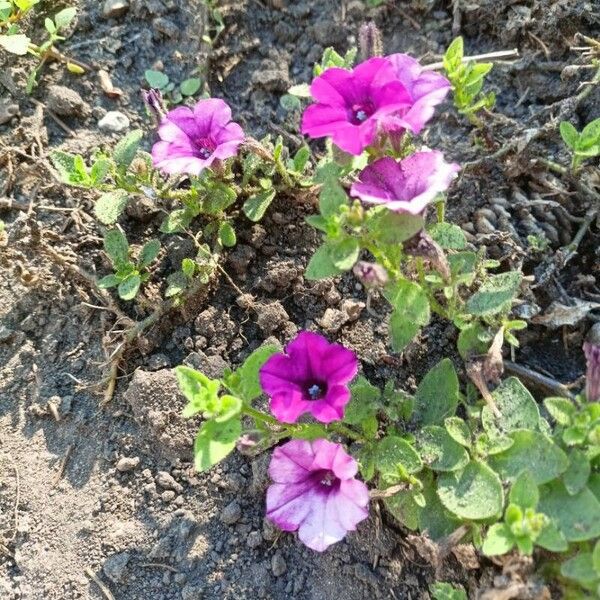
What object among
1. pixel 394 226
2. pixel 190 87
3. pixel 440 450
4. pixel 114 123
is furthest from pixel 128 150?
pixel 440 450

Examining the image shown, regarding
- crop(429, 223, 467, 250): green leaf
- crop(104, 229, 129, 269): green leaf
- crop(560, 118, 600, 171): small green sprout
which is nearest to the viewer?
crop(429, 223, 467, 250): green leaf

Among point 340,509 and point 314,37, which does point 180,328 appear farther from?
point 314,37

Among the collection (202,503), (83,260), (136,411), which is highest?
(83,260)

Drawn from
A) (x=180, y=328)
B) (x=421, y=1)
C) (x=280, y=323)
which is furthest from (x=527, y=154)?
(x=180, y=328)

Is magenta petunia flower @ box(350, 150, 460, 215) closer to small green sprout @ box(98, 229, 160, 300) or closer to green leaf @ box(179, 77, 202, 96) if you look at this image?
small green sprout @ box(98, 229, 160, 300)

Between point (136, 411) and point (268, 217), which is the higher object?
point (268, 217)

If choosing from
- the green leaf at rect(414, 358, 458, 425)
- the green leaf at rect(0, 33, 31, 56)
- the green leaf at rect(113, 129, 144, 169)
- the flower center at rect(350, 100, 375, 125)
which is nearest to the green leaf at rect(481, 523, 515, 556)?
the green leaf at rect(414, 358, 458, 425)
